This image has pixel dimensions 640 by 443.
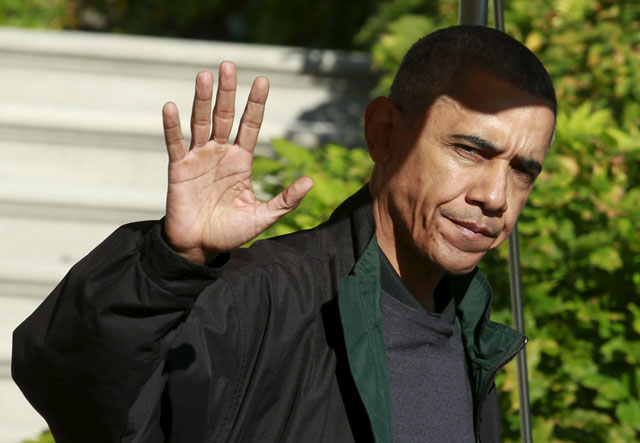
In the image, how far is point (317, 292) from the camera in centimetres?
169

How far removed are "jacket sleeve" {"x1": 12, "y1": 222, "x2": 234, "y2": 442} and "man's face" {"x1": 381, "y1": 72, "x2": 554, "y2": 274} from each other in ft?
2.03

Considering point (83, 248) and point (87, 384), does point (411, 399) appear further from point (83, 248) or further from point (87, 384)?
point (83, 248)

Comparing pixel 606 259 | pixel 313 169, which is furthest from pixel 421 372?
pixel 313 169

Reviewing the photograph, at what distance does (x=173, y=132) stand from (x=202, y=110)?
64 mm

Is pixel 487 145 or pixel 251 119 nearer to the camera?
pixel 251 119

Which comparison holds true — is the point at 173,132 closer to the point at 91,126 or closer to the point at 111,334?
the point at 111,334

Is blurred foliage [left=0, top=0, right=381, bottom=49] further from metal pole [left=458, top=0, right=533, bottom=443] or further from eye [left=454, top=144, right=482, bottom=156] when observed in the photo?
eye [left=454, top=144, right=482, bottom=156]

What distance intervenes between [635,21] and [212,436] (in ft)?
11.3

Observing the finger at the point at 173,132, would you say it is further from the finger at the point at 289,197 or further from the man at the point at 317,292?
the finger at the point at 289,197

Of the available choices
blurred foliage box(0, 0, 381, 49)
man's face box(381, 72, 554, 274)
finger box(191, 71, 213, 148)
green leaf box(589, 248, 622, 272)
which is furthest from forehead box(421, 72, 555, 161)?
blurred foliage box(0, 0, 381, 49)

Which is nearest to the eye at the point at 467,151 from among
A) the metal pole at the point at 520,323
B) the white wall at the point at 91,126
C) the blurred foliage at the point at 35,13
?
the metal pole at the point at 520,323

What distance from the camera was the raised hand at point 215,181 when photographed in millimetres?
1382

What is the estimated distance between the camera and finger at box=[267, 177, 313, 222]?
147 centimetres

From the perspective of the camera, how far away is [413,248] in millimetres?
1913
